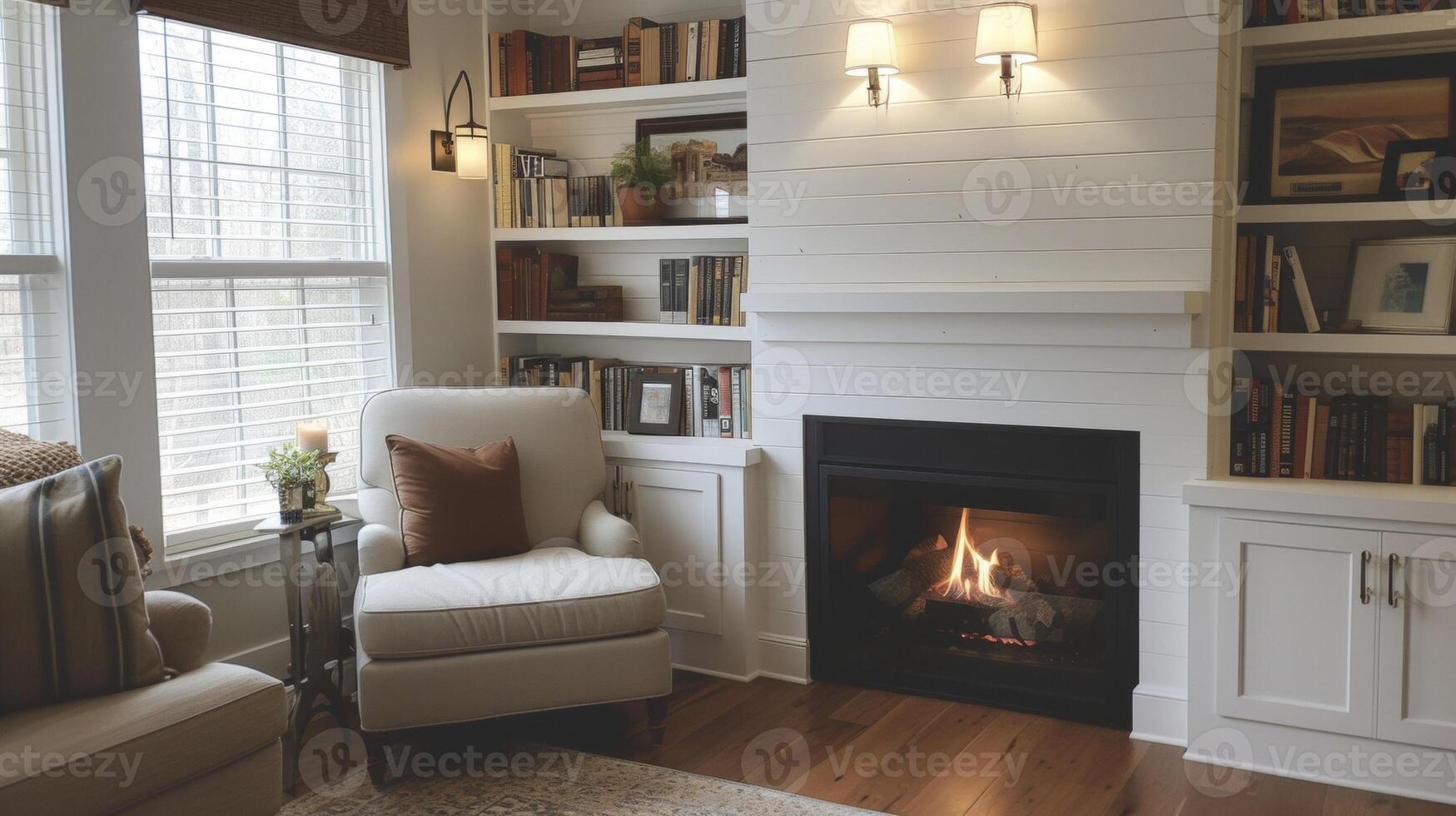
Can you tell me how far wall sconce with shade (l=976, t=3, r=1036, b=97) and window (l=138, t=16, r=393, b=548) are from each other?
1933 millimetres

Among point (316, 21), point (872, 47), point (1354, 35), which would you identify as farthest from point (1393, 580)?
point (316, 21)

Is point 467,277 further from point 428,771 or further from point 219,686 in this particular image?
point 219,686

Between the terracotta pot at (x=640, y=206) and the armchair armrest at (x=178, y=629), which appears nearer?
the armchair armrest at (x=178, y=629)

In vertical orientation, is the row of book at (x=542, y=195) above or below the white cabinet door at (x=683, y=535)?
above

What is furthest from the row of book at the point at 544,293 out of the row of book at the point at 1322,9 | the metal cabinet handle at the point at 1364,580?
the metal cabinet handle at the point at 1364,580

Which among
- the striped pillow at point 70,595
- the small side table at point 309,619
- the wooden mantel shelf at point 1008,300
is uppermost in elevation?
the wooden mantel shelf at point 1008,300

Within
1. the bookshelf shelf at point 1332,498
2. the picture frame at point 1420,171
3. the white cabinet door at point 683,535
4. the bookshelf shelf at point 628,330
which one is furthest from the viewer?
the bookshelf shelf at point 628,330

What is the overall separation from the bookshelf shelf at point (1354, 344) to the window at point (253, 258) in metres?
2.66

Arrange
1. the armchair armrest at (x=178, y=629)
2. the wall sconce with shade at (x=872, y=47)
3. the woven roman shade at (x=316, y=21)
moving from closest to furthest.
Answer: the armchair armrest at (x=178, y=629) → the woven roman shade at (x=316, y=21) → the wall sconce with shade at (x=872, y=47)

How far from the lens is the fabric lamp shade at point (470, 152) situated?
3.94 metres

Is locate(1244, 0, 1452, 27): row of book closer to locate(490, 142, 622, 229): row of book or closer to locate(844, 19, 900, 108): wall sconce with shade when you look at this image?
locate(844, 19, 900, 108): wall sconce with shade

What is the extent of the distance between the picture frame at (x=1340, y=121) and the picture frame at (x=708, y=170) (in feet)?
5.06

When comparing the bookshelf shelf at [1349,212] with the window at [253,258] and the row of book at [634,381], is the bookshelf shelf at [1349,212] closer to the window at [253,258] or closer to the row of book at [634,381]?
the row of book at [634,381]

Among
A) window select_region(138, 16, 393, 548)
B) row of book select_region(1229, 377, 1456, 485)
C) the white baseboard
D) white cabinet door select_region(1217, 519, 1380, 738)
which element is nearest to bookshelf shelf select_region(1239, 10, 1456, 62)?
row of book select_region(1229, 377, 1456, 485)
